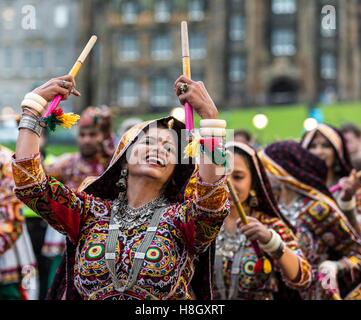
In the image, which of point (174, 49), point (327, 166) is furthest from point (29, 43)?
point (327, 166)

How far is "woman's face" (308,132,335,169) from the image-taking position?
7629mm

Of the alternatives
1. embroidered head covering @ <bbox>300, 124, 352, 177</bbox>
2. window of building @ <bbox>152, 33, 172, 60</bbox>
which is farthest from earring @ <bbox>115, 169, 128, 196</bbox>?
window of building @ <bbox>152, 33, 172, 60</bbox>

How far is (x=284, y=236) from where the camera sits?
5.60 meters

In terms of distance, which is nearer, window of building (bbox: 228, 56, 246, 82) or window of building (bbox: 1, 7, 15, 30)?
window of building (bbox: 1, 7, 15, 30)

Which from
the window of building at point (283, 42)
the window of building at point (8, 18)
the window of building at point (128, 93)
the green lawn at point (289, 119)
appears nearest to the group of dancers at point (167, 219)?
the green lawn at point (289, 119)

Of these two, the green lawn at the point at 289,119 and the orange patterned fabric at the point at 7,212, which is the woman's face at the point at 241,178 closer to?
the orange patterned fabric at the point at 7,212

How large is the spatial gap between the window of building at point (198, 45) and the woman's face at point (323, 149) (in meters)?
49.9

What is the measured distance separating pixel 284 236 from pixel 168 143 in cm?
138

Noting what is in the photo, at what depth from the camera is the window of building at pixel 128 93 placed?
2291 inches

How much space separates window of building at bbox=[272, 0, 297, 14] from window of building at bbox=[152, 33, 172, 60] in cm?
693

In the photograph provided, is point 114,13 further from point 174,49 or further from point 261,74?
point 261,74

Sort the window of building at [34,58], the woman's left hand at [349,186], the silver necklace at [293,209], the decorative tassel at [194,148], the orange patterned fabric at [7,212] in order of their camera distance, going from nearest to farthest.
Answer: the decorative tassel at [194,148] → the orange patterned fabric at [7,212] → the silver necklace at [293,209] → the woman's left hand at [349,186] → the window of building at [34,58]

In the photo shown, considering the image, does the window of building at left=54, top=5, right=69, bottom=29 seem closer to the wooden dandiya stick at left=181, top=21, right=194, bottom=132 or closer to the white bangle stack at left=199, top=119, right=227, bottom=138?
the wooden dandiya stick at left=181, top=21, right=194, bottom=132
